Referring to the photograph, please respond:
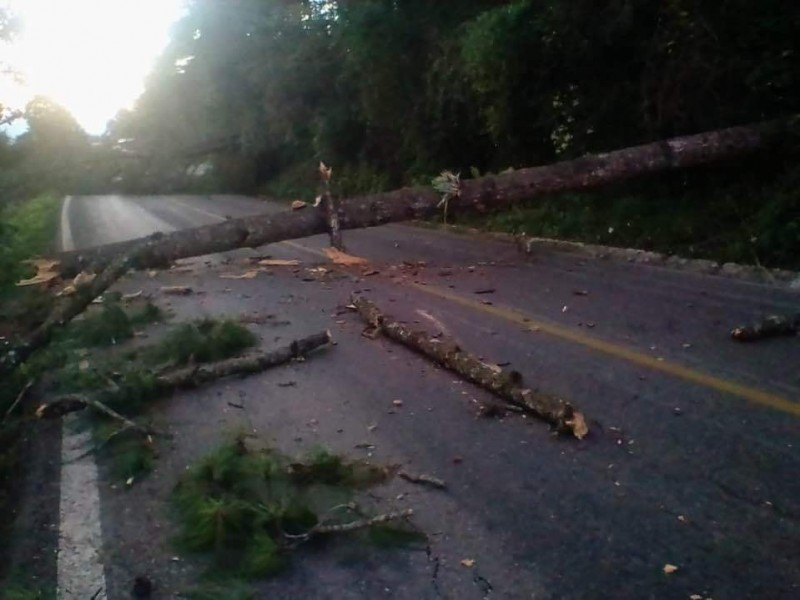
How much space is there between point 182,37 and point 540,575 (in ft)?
123

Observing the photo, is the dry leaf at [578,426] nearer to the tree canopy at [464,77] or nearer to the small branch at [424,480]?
the small branch at [424,480]

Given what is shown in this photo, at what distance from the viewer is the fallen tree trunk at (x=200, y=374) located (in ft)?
21.6

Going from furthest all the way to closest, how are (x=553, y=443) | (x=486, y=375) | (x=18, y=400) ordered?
(x=18, y=400) → (x=486, y=375) → (x=553, y=443)

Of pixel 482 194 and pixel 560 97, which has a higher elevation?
pixel 560 97

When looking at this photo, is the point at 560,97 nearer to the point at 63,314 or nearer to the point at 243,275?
the point at 243,275

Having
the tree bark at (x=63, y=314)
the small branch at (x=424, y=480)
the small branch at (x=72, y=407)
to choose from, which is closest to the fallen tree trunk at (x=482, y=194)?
the tree bark at (x=63, y=314)

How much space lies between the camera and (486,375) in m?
6.48

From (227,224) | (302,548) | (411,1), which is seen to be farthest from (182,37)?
(302,548)

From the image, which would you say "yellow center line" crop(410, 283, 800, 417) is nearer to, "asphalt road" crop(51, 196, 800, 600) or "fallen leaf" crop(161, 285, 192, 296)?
"asphalt road" crop(51, 196, 800, 600)

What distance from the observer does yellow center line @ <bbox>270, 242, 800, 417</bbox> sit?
5.81 metres

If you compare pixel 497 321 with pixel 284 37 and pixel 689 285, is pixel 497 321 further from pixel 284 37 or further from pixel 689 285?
pixel 284 37

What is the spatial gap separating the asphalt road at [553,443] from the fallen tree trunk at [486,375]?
132 mm

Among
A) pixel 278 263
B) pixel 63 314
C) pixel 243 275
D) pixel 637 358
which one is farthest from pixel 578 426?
pixel 278 263

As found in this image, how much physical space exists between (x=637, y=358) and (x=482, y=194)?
6.09 meters
